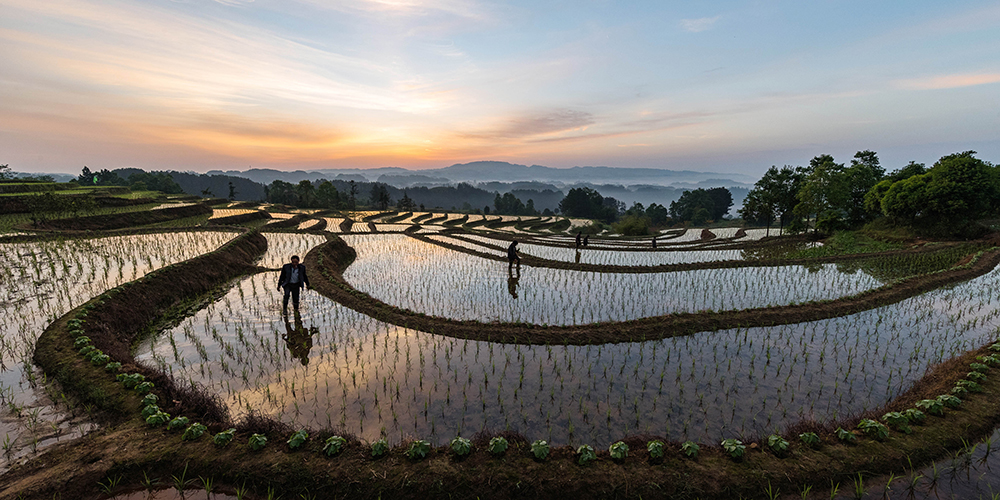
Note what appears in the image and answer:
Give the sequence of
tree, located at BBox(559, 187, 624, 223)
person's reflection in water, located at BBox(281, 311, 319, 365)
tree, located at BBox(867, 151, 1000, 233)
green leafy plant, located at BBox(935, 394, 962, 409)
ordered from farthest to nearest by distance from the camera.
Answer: tree, located at BBox(559, 187, 624, 223) → tree, located at BBox(867, 151, 1000, 233) → person's reflection in water, located at BBox(281, 311, 319, 365) → green leafy plant, located at BBox(935, 394, 962, 409)

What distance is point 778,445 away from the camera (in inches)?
193

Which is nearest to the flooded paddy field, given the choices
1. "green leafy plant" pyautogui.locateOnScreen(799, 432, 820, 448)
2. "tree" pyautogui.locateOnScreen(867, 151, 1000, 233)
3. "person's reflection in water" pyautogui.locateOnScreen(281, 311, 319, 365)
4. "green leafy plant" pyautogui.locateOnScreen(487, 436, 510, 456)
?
"person's reflection in water" pyautogui.locateOnScreen(281, 311, 319, 365)

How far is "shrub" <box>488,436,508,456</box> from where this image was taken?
4.78 meters

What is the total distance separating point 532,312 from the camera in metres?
11.5

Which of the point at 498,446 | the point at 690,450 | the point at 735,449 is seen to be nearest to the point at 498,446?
the point at 498,446

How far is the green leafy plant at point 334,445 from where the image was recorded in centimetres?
→ 472

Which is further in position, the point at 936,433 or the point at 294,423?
the point at 294,423

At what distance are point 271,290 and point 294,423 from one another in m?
8.86

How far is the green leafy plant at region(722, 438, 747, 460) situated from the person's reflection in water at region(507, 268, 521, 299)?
8693mm

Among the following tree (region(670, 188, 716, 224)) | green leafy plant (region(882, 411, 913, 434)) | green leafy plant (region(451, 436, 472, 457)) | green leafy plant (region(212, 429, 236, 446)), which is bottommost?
green leafy plant (region(882, 411, 913, 434))

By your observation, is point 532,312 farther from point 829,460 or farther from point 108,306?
point 108,306

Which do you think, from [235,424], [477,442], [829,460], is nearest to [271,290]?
[235,424]

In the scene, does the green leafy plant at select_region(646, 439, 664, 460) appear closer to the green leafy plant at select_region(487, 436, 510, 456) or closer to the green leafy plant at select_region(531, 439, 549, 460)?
the green leafy plant at select_region(531, 439, 549, 460)

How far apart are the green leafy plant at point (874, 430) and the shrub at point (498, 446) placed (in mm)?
5387
